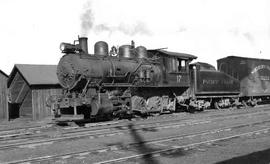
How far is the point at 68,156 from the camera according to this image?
7211 mm

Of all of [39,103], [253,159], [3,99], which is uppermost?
[3,99]

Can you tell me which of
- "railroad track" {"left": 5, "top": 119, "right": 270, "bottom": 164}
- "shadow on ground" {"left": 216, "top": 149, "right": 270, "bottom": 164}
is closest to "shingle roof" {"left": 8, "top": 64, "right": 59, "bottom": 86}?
"railroad track" {"left": 5, "top": 119, "right": 270, "bottom": 164}

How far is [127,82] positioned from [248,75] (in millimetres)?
12024

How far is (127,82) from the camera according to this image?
16.1 metres

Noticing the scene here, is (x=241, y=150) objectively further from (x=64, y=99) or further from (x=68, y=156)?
(x=64, y=99)

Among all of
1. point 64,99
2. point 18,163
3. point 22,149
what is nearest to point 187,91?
point 64,99

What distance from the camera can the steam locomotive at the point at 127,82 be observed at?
47.0 ft

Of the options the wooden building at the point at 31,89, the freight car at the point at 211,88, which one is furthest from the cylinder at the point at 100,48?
the wooden building at the point at 31,89

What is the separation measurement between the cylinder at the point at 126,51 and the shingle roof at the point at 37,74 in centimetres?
783

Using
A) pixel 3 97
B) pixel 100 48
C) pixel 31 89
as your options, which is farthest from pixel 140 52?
pixel 3 97

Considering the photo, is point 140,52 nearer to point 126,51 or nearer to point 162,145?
point 126,51

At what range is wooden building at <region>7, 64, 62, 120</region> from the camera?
74.9ft

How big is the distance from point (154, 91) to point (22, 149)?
988 centimetres

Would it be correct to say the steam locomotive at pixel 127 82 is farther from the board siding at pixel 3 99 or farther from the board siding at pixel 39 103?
the board siding at pixel 3 99
